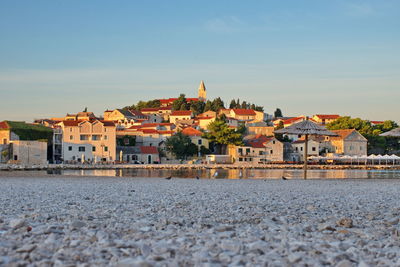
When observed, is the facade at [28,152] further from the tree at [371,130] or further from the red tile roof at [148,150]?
the tree at [371,130]

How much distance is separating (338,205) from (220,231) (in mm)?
6151

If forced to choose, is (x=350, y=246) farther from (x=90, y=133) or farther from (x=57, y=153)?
(x=57, y=153)

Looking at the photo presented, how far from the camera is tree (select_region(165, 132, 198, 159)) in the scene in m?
74.1

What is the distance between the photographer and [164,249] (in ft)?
22.2

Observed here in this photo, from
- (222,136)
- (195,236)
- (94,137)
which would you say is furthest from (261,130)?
(195,236)

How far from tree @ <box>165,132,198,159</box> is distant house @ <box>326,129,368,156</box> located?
84.3ft

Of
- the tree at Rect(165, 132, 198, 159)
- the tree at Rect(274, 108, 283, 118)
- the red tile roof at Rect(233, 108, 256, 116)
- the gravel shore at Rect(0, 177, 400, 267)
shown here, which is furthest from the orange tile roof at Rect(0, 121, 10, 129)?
the tree at Rect(274, 108, 283, 118)

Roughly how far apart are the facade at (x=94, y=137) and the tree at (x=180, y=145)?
1023 centimetres

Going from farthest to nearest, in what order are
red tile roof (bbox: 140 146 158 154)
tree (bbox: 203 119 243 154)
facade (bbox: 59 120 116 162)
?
tree (bbox: 203 119 243 154) < red tile roof (bbox: 140 146 158 154) < facade (bbox: 59 120 116 162)

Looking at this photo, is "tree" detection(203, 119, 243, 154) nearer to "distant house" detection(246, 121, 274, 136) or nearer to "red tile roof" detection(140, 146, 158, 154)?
"red tile roof" detection(140, 146, 158, 154)

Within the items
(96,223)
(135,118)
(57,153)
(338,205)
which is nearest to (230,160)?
(57,153)

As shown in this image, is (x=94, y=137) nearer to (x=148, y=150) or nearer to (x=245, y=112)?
(x=148, y=150)

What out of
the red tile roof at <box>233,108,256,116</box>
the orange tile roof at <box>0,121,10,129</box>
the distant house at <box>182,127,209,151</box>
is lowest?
the distant house at <box>182,127,209,151</box>

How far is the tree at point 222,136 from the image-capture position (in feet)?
251
